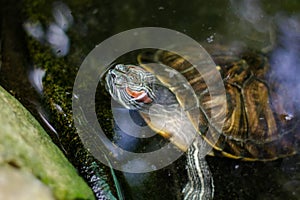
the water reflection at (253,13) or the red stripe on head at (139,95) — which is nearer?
the red stripe on head at (139,95)

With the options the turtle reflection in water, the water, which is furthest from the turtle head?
the water

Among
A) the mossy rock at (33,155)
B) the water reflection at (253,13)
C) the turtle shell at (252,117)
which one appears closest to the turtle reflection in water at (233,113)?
the turtle shell at (252,117)

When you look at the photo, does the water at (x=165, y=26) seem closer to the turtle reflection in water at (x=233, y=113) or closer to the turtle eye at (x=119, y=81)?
the turtle reflection in water at (x=233, y=113)

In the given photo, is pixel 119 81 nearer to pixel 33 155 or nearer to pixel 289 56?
pixel 33 155

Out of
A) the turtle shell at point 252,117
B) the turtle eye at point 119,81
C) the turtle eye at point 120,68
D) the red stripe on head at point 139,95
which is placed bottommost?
the turtle shell at point 252,117

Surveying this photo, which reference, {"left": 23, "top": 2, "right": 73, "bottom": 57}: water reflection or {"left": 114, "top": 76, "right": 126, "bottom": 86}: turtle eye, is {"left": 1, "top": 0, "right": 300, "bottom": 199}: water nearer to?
{"left": 23, "top": 2, "right": 73, "bottom": 57}: water reflection

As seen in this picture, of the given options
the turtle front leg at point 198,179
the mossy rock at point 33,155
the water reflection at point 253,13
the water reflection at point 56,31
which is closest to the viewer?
the mossy rock at point 33,155

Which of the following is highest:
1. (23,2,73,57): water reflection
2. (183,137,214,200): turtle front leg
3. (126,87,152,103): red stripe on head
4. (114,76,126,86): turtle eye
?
(23,2,73,57): water reflection
